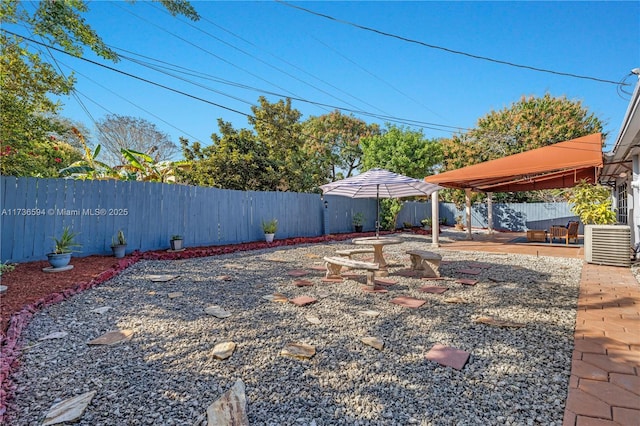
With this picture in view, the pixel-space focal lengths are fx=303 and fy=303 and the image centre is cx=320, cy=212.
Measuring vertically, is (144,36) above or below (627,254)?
above

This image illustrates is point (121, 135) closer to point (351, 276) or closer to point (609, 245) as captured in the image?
point (351, 276)

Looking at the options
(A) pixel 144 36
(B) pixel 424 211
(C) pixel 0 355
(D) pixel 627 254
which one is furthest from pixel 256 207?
(B) pixel 424 211

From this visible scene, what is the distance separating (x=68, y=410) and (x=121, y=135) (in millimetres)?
26123

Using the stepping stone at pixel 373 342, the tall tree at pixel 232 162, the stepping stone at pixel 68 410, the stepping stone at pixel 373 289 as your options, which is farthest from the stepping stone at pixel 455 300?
the tall tree at pixel 232 162

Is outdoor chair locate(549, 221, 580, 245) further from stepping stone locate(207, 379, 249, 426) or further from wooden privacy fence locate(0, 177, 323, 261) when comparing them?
stepping stone locate(207, 379, 249, 426)

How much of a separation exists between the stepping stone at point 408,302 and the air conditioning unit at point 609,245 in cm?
537

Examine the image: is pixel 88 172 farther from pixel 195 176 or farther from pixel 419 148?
pixel 419 148

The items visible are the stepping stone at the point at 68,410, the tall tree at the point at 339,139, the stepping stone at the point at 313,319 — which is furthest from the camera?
the tall tree at the point at 339,139

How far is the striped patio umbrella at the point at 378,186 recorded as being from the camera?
22.3ft

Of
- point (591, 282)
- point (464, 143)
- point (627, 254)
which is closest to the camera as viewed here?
point (591, 282)

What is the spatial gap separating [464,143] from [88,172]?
19.8 m

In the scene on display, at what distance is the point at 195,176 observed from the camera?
1412 centimetres

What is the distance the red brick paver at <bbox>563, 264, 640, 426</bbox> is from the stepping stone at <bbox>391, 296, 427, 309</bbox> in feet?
5.31

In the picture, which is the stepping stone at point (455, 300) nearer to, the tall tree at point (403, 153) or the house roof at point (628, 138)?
the house roof at point (628, 138)
